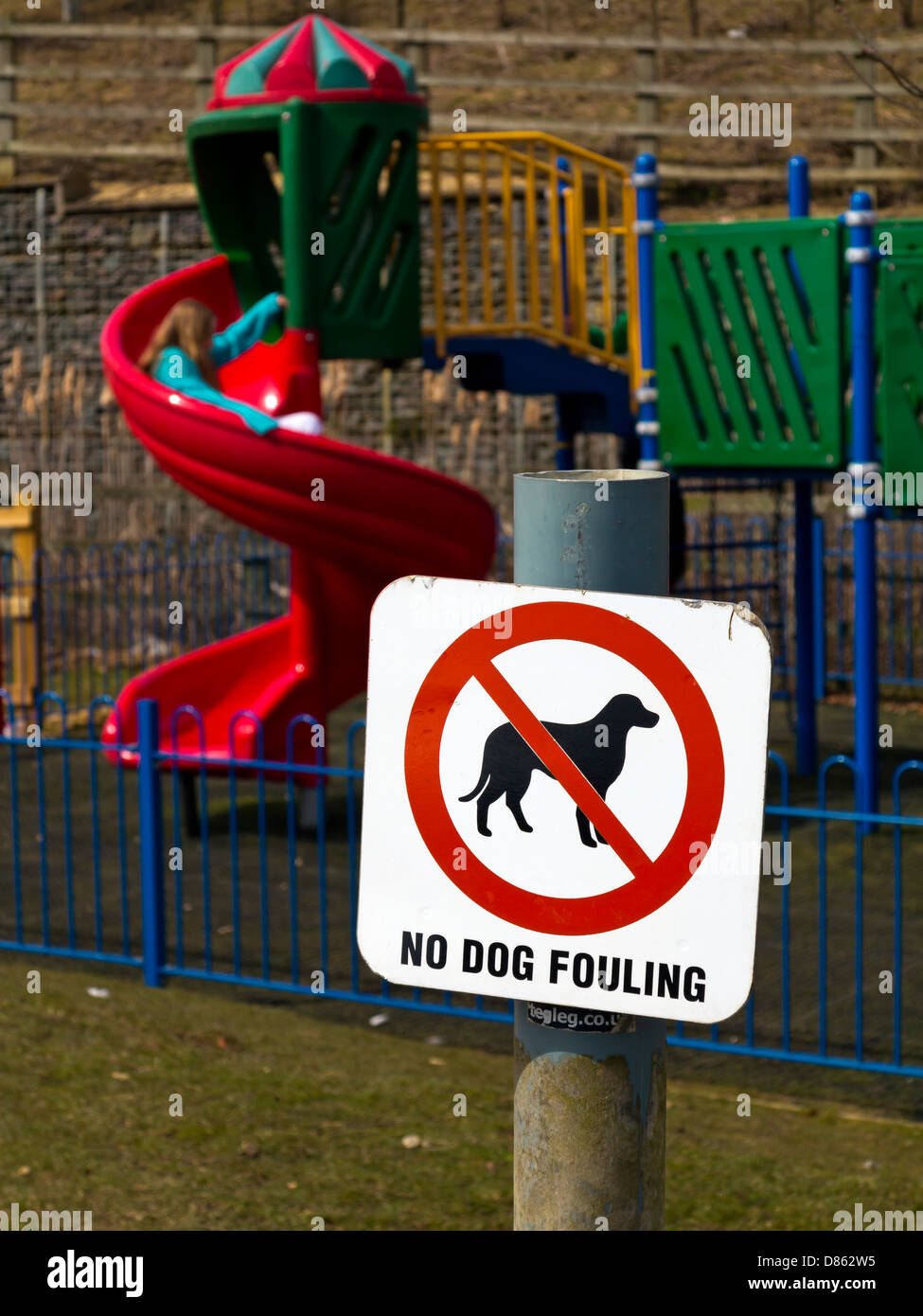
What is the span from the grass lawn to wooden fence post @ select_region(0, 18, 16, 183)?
19.0 m

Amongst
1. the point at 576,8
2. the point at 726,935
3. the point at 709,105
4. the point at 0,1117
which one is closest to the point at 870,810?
the point at 0,1117

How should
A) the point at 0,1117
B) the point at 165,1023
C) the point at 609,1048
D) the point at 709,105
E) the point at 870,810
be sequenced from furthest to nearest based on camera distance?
the point at 709,105, the point at 870,810, the point at 165,1023, the point at 0,1117, the point at 609,1048

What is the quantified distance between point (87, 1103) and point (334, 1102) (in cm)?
75

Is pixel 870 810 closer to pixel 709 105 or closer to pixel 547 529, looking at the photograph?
pixel 547 529

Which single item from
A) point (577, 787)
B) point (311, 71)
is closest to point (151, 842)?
point (311, 71)

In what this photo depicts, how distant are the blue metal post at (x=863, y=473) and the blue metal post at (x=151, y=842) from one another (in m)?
3.69

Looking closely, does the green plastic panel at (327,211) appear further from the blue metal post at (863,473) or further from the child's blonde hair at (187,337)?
the blue metal post at (863,473)

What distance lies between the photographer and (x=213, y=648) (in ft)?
33.3

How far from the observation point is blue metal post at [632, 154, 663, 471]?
980 cm

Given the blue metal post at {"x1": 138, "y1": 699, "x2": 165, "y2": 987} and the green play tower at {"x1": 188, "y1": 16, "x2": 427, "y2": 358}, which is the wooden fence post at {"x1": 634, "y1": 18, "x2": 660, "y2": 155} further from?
the blue metal post at {"x1": 138, "y1": 699, "x2": 165, "y2": 987}

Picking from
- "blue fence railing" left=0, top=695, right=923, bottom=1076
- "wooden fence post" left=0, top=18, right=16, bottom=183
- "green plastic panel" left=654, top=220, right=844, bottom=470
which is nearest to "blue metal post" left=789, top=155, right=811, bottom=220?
"green plastic panel" left=654, top=220, right=844, bottom=470

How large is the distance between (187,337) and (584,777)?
26.2ft

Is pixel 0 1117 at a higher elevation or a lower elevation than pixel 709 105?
lower

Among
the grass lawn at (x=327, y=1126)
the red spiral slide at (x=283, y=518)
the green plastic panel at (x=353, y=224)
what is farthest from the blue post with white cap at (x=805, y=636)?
the grass lawn at (x=327, y=1126)
